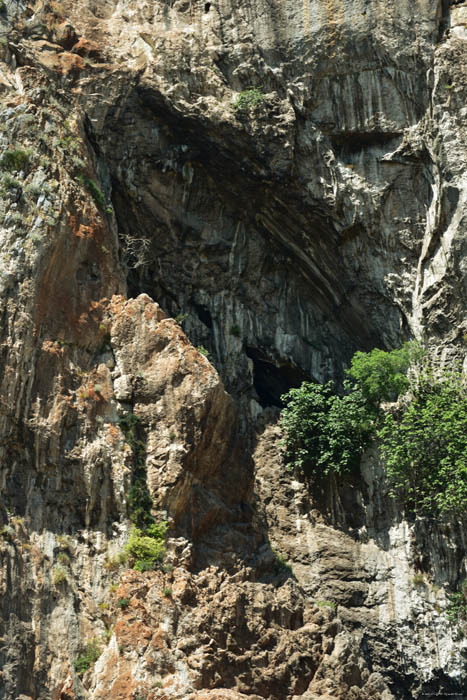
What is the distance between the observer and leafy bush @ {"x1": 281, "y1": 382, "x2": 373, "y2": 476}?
26.7 m

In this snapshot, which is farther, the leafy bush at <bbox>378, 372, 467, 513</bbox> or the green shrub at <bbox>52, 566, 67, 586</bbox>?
the leafy bush at <bbox>378, 372, 467, 513</bbox>

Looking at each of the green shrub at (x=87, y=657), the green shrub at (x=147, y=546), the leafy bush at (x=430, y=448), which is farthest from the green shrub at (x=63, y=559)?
the leafy bush at (x=430, y=448)

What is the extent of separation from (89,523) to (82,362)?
4.42 metres

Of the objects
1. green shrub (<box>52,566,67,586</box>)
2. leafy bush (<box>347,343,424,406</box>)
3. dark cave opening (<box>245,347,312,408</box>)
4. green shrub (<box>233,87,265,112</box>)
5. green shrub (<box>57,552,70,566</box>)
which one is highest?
green shrub (<box>233,87,265,112</box>)

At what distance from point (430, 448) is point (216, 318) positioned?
837 cm

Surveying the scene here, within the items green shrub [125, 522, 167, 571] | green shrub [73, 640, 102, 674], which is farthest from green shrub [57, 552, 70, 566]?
green shrub [73, 640, 102, 674]

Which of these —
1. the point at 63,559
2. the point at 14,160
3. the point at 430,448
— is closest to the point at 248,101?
the point at 14,160

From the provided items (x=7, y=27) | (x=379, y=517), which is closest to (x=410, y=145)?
(x=379, y=517)

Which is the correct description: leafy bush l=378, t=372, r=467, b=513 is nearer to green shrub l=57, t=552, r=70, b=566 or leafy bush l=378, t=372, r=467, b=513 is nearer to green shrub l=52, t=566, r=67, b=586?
green shrub l=57, t=552, r=70, b=566

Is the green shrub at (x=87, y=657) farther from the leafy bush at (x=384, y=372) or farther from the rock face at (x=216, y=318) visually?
the leafy bush at (x=384, y=372)

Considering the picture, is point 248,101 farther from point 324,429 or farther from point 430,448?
point 430,448

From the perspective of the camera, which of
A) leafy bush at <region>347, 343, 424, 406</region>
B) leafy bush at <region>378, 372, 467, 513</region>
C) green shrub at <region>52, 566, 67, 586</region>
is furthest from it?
leafy bush at <region>347, 343, 424, 406</region>

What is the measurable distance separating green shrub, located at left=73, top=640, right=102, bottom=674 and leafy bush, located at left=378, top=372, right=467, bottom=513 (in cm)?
921

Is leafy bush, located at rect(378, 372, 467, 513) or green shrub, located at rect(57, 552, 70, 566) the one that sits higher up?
leafy bush, located at rect(378, 372, 467, 513)
